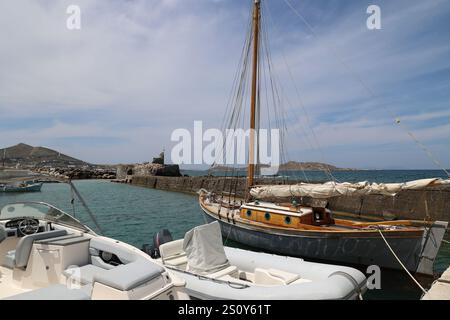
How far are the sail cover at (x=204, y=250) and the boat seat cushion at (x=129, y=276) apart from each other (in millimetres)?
2756

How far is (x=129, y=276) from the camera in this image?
3.62 metres

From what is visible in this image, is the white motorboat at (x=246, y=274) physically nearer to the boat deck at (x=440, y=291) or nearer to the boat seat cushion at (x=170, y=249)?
the boat seat cushion at (x=170, y=249)

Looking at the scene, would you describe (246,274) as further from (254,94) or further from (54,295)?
(254,94)

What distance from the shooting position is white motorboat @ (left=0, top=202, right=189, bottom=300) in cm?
354

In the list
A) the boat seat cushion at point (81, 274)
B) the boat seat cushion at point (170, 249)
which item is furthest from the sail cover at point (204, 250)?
the boat seat cushion at point (81, 274)

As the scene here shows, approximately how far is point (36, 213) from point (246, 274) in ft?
18.2

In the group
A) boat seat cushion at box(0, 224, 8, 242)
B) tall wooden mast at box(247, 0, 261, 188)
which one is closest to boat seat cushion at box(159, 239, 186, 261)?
boat seat cushion at box(0, 224, 8, 242)

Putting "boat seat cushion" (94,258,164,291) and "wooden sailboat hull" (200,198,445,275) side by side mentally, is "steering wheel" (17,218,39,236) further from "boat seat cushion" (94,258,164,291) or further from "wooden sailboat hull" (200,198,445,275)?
"wooden sailboat hull" (200,198,445,275)

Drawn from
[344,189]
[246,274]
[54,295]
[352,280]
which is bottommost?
[246,274]

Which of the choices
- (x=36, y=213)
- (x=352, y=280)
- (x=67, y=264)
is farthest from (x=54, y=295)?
(x=352, y=280)

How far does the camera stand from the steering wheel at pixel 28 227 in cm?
653

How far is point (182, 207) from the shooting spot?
1074 inches
